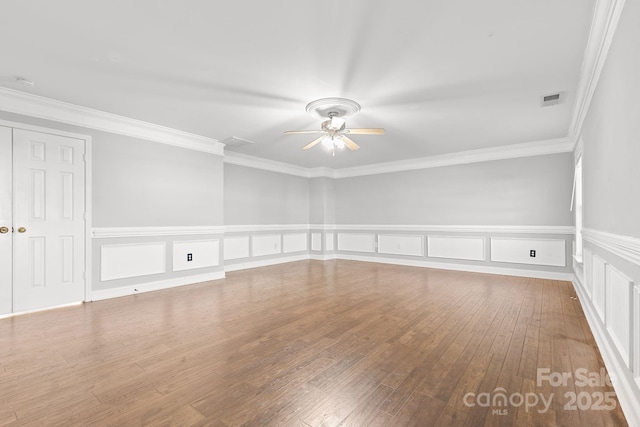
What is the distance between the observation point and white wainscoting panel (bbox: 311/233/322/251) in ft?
26.1

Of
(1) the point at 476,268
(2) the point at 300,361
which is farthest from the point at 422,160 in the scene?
(2) the point at 300,361

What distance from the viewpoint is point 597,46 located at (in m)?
2.26

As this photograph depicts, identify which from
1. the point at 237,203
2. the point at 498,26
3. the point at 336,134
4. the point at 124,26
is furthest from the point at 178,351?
the point at 237,203

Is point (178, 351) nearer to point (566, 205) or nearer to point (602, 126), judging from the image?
point (602, 126)

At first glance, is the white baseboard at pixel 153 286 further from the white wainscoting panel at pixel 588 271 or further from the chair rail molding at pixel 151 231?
the white wainscoting panel at pixel 588 271

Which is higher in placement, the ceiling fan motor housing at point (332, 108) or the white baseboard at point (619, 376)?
the ceiling fan motor housing at point (332, 108)

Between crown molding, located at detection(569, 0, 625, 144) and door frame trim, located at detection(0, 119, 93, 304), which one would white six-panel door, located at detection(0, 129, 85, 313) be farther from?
crown molding, located at detection(569, 0, 625, 144)

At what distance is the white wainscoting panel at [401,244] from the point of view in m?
6.66

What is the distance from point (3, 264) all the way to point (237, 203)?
3662 mm

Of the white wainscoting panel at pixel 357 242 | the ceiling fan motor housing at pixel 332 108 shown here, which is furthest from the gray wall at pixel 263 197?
the ceiling fan motor housing at pixel 332 108

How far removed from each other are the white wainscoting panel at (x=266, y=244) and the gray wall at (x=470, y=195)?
6.53 feet

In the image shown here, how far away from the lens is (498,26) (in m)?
2.14

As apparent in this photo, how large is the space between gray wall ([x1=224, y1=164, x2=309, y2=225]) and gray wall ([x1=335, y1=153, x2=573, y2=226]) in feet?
4.13

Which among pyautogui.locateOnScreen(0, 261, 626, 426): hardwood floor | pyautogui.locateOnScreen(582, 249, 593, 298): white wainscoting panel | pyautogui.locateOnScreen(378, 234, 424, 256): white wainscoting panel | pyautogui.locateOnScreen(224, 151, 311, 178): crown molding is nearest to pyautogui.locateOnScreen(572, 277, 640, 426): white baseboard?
pyautogui.locateOnScreen(0, 261, 626, 426): hardwood floor
